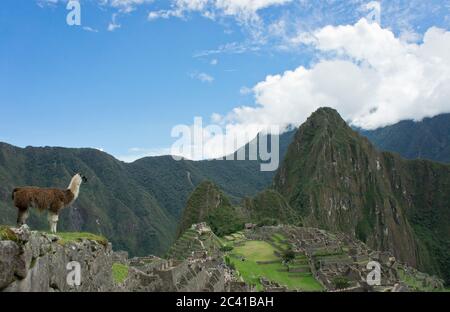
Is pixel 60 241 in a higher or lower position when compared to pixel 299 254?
higher

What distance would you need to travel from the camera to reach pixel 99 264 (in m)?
11.1

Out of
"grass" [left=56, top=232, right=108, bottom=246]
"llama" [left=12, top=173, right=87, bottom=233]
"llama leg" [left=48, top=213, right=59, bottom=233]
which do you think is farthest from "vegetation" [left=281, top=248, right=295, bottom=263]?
"llama leg" [left=48, top=213, right=59, bottom=233]

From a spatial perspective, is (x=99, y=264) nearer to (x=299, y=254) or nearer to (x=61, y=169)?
(x=299, y=254)

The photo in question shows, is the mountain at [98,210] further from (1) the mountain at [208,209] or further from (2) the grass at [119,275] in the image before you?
(2) the grass at [119,275]

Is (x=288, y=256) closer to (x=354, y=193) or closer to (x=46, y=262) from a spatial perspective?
(x=46, y=262)

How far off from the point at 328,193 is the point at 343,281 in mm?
98927

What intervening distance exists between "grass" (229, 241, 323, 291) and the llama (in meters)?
26.4

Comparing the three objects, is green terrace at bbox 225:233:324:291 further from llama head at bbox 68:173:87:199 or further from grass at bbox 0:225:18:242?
grass at bbox 0:225:18:242

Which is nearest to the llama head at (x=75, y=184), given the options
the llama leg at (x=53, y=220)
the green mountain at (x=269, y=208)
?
the llama leg at (x=53, y=220)

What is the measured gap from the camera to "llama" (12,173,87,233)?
9547mm

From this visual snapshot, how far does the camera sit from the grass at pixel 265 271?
4038cm

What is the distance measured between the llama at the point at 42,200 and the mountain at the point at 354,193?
11639 cm

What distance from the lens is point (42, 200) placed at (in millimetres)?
9891
